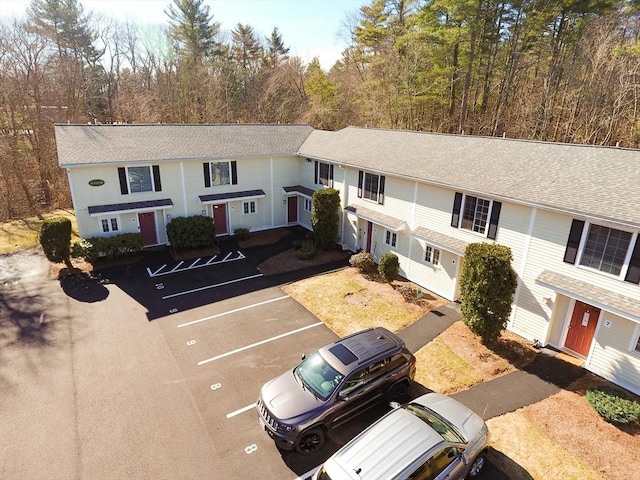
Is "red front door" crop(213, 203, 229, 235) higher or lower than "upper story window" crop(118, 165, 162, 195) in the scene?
lower

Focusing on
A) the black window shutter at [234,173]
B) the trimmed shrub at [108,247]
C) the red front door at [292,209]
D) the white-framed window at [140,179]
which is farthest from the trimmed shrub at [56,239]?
the red front door at [292,209]

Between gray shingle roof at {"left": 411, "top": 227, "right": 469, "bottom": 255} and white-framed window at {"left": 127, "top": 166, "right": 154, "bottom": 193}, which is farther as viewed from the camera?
white-framed window at {"left": 127, "top": 166, "right": 154, "bottom": 193}

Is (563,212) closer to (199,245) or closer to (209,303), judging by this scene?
(209,303)

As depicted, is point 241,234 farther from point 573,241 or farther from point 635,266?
point 635,266

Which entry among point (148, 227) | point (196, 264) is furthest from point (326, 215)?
point (148, 227)

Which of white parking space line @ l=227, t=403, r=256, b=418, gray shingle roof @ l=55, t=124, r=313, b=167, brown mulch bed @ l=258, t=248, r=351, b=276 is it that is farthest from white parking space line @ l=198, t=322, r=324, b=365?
gray shingle roof @ l=55, t=124, r=313, b=167

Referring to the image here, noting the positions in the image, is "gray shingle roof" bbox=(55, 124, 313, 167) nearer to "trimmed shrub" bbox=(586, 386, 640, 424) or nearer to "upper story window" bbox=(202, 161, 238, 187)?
"upper story window" bbox=(202, 161, 238, 187)
